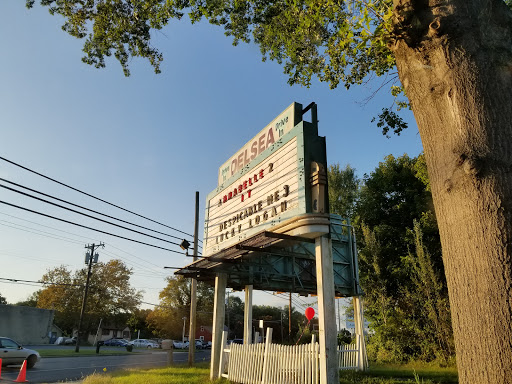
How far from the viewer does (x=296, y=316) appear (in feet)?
232

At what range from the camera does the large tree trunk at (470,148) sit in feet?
7.50

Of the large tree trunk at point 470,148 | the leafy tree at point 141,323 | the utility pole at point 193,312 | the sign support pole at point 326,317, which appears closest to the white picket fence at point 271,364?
the sign support pole at point 326,317

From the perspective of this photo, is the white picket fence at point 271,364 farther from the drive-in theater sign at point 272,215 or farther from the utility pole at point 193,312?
the utility pole at point 193,312

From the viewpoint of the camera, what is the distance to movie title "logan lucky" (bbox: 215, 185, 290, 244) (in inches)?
Answer: 363

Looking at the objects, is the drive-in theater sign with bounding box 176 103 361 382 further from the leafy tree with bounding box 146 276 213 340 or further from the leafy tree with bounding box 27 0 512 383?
the leafy tree with bounding box 146 276 213 340

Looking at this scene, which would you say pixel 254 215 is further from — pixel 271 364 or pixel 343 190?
pixel 343 190

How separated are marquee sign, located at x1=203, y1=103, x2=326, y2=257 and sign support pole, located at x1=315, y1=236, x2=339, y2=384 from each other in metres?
1.10

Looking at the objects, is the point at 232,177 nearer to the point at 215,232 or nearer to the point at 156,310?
the point at 215,232

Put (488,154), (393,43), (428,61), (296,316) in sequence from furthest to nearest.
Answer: (296,316) → (393,43) → (428,61) → (488,154)

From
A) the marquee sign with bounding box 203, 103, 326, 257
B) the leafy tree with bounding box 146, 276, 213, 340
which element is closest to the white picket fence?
the marquee sign with bounding box 203, 103, 326, 257

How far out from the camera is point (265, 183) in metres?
10.1

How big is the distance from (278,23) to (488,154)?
7850 millimetres

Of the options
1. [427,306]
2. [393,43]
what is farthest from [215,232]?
[427,306]

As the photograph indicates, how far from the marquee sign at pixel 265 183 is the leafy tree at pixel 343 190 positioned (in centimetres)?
1857
